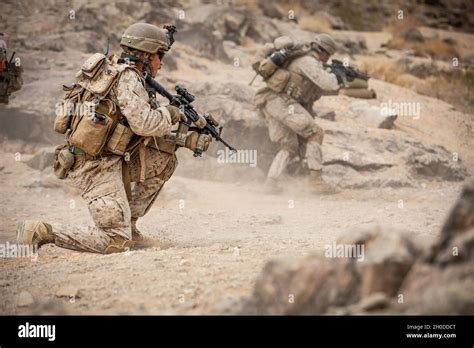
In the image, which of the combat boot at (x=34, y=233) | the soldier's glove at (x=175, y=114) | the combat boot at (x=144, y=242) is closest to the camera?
the combat boot at (x=34, y=233)

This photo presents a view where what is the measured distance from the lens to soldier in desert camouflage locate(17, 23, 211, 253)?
4504mm

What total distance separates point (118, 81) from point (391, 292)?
2631 millimetres

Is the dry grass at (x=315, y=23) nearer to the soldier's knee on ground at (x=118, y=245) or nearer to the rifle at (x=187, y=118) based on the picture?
the rifle at (x=187, y=118)

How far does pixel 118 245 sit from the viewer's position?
4656mm

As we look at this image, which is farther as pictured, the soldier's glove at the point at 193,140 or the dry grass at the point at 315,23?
the dry grass at the point at 315,23

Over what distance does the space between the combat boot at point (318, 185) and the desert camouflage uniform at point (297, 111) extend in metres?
0.10

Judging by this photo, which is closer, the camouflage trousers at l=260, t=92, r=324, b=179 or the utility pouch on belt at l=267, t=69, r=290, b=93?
the utility pouch on belt at l=267, t=69, r=290, b=93

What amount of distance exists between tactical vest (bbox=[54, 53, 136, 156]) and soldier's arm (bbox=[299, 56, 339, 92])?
3507 millimetres

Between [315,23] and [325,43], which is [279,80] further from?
[315,23]

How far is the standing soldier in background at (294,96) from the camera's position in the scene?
25.3ft

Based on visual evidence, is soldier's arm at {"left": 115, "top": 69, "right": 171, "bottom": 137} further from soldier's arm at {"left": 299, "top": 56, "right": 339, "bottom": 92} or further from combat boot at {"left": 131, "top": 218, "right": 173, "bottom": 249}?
soldier's arm at {"left": 299, "top": 56, "right": 339, "bottom": 92}

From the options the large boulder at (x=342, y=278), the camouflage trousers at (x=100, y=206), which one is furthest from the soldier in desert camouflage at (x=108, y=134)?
the large boulder at (x=342, y=278)

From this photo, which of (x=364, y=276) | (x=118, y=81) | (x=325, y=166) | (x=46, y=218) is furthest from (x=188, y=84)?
(x=364, y=276)

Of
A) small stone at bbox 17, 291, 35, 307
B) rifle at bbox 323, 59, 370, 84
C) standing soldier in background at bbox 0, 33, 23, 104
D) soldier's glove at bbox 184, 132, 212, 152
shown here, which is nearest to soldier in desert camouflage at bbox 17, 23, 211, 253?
soldier's glove at bbox 184, 132, 212, 152
